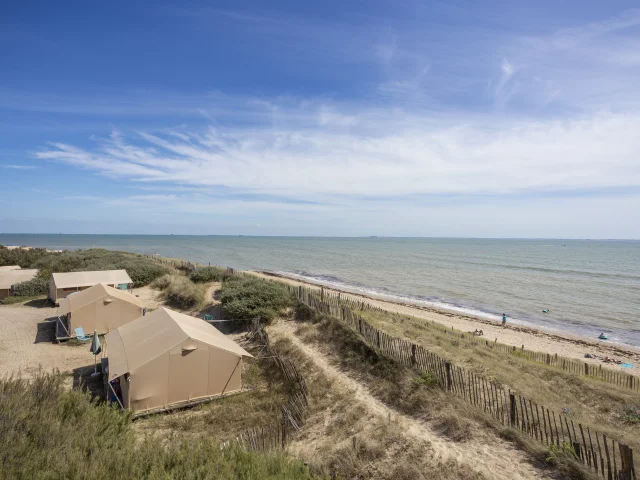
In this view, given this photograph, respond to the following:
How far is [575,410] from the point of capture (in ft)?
34.6

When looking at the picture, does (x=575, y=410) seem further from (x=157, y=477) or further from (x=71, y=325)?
(x=71, y=325)

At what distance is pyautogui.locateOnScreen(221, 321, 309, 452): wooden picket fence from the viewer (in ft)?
28.3

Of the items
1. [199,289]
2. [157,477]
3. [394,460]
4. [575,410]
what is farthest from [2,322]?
[575,410]

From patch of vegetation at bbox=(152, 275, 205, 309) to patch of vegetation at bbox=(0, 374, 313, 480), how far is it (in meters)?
17.6

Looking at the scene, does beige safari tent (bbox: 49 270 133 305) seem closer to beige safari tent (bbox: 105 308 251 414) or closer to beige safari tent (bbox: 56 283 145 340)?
beige safari tent (bbox: 56 283 145 340)

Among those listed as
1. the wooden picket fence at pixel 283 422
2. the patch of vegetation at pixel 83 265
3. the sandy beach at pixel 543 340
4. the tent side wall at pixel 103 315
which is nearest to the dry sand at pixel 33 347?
the tent side wall at pixel 103 315

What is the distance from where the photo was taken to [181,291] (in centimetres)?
2561

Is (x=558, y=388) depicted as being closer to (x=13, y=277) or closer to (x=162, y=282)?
Result: (x=162, y=282)

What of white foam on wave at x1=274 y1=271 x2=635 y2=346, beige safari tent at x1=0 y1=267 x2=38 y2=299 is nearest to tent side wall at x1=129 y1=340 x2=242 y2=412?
beige safari tent at x1=0 y1=267 x2=38 y2=299

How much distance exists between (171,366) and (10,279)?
943 inches

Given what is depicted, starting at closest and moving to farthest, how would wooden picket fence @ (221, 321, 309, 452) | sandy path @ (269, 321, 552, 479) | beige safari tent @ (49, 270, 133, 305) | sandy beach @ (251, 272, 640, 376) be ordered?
1. sandy path @ (269, 321, 552, 479)
2. wooden picket fence @ (221, 321, 309, 452)
3. sandy beach @ (251, 272, 640, 376)
4. beige safari tent @ (49, 270, 133, 305)

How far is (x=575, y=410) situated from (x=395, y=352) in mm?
5366

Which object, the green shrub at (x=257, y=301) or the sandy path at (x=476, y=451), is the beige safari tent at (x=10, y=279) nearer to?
the green shrub at (x=257, y=301)

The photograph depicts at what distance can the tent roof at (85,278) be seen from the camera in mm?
23641
